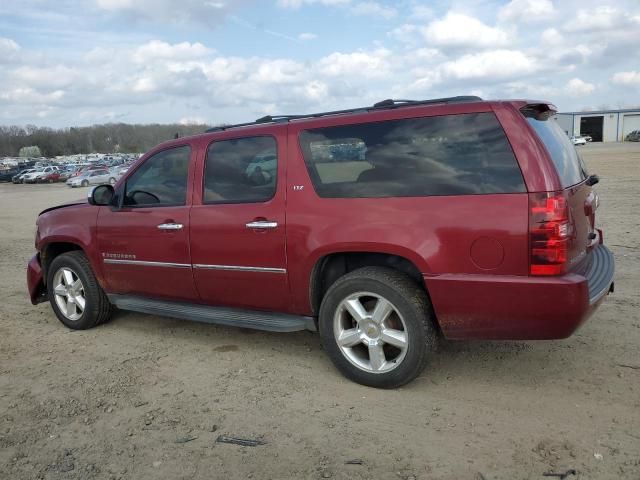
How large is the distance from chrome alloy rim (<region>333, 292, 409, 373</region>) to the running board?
33cm

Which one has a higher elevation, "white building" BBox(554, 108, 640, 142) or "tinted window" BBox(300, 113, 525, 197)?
"white building" BBox(554, 108, 640, 142)

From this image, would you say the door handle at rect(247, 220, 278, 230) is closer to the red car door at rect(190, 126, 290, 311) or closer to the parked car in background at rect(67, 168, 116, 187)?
the red car door at rect(190, 126, 290, 311)

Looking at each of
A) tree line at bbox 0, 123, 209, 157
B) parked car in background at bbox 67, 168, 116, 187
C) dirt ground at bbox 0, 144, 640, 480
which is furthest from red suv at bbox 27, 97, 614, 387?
tree line at bbox 0, 123, 209, 157

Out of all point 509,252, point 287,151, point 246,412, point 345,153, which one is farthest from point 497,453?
point 287,151

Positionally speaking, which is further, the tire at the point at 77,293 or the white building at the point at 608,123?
the white building at the point at 608,123

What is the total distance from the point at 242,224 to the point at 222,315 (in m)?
0.79

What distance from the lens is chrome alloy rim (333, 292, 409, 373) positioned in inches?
148

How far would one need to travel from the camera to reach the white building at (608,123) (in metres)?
82.5

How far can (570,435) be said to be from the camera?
123 inches

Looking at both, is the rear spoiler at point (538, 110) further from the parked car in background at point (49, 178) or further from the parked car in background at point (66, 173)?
the parked car in background at point (49, 178)

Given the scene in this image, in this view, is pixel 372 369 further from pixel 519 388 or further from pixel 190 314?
pixel 190 314

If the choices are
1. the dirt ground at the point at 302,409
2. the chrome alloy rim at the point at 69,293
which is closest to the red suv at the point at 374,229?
the dirt ground at the point at 302,409

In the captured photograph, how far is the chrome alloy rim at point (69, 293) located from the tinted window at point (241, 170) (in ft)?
6.27

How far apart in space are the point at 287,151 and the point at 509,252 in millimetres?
1725
